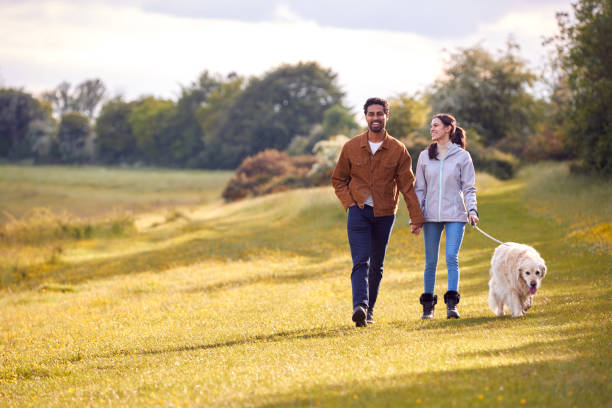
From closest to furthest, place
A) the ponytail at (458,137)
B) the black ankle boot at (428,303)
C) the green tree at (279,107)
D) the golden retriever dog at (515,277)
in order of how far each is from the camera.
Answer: the golden retriever dog at (515,277), the ponytail at (458,137), the black ankle boot at (428,303), the green tree at (279,107)

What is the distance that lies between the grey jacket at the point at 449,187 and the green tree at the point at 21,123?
65268 millimetres

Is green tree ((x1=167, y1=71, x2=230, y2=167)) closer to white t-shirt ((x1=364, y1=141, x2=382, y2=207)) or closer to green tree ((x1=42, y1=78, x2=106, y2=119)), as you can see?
green tree ((x1=42, y1=78, x2=106, y2=119))

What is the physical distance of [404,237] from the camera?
23.8 metres

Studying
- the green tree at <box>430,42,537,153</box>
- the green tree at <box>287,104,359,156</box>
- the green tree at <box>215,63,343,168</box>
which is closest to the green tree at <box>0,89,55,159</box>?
the green tree at <box>215,63,343,168</box>

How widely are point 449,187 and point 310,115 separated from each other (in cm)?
7100

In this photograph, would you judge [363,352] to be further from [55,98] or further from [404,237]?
[55,98]

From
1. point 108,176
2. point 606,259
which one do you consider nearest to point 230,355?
point 606,259

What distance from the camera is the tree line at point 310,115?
28.6 m

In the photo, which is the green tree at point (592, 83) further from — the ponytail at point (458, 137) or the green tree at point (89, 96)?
the green tree at point (89, 96)

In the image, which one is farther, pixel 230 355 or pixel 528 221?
pixel 528 221

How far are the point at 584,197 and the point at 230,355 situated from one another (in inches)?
843

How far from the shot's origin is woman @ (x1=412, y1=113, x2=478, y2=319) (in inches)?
330

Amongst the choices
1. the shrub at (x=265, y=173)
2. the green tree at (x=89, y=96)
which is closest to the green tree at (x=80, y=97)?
the green tree at (x=89, y=96)

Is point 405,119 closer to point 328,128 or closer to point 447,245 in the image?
point 328,128
